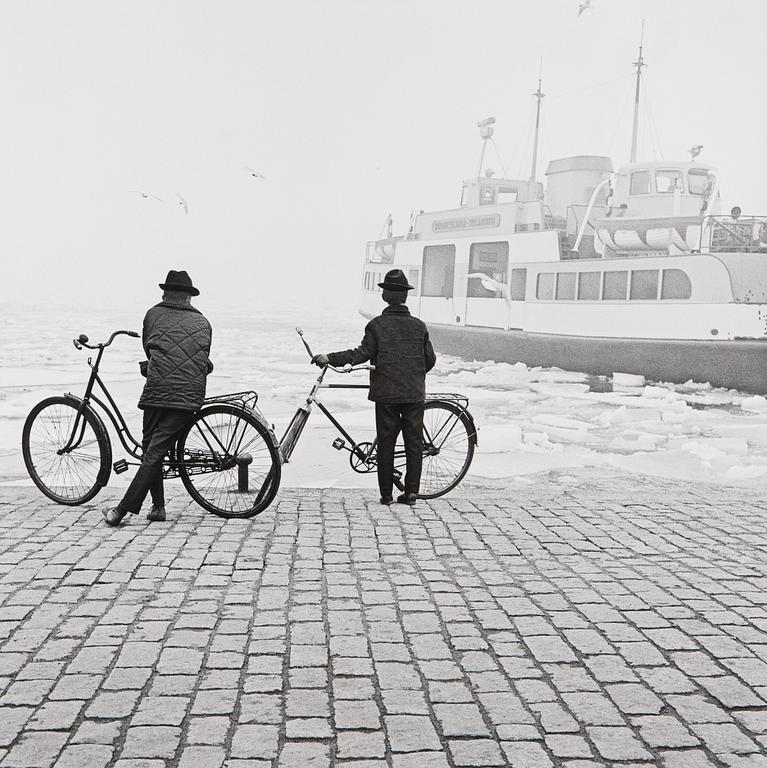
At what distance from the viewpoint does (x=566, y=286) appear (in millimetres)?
23438

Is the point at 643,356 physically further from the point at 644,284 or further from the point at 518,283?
the point at 518,283

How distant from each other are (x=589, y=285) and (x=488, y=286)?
327 centimetres

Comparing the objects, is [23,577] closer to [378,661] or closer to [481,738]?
[378,661]

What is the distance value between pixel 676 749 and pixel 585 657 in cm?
75

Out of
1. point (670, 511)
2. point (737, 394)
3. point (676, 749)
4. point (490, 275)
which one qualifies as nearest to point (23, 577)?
point (676, 749)

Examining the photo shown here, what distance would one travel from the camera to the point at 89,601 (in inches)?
160

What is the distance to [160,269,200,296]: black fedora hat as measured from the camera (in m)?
5.65

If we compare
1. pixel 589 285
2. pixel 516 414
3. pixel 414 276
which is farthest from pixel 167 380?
pixel 414 276

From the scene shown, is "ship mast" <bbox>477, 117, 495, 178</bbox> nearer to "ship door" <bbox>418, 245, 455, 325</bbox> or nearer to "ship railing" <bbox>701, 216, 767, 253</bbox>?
"ship door" <bbox>418, 245, 455, 325</bbox>

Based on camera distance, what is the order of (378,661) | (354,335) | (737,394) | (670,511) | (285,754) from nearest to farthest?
(285,754) → (378,661) → (670,511) → (737,394) → (354,335)

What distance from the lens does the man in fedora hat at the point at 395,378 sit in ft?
20.6

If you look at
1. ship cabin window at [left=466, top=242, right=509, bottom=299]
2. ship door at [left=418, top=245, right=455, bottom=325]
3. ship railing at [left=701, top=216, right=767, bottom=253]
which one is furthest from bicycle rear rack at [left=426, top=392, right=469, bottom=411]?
ship door at [left=418, top=245, right=455, bottom=325]

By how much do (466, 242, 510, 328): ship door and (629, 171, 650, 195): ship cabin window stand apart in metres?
3.73

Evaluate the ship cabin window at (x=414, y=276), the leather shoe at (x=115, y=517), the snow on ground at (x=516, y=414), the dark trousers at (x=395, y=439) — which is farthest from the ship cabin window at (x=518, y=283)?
the leather shoe at (x=115, y=517)
